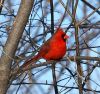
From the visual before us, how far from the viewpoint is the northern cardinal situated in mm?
3348

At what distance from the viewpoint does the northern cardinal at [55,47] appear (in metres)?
3.35

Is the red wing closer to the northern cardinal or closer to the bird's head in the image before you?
the northern cardinal

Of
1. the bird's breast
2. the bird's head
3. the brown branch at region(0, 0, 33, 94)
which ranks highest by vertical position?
the bird's head

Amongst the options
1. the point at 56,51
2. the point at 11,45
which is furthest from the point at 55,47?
the point at 11,45

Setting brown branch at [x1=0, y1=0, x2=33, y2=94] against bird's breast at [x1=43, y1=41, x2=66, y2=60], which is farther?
bird's breast at [x1=43, y1=41, x2=66, y2=60]

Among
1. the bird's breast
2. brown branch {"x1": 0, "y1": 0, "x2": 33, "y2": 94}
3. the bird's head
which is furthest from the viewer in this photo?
the bird's head

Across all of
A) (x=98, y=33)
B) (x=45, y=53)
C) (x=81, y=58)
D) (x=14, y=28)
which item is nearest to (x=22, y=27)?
(x=14, y=28)

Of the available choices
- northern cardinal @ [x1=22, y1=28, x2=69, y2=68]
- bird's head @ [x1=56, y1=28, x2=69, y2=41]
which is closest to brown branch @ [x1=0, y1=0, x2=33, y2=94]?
northern cardinal @ [x1=22, y1=28, x2=69, y2=68]

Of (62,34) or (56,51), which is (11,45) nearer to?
(56,51)

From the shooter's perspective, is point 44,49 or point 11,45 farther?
point 44,49

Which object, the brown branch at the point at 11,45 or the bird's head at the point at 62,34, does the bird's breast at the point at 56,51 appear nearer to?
the bird's head at the point at 62,34

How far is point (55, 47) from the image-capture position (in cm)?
346

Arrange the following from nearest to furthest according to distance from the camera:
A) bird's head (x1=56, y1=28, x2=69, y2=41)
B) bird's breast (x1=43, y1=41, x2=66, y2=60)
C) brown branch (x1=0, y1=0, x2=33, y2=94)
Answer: brown branch (x1=0, y1=0, x2=33, y2=94), bird's breast (x1=43, y1=41, x2=66, y2=60), bird's head (x1=56, y1=28, x2=69, y2=41)

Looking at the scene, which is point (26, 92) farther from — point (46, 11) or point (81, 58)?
point (81, 58)
